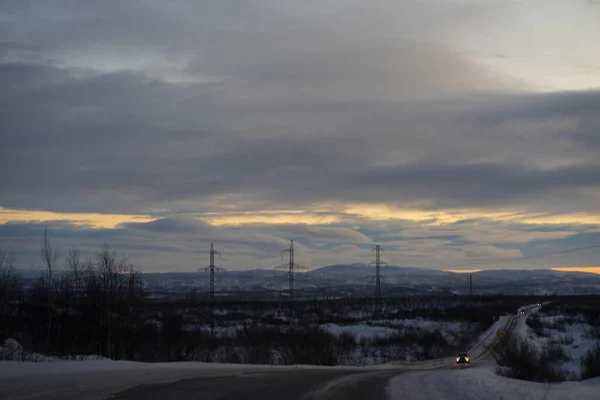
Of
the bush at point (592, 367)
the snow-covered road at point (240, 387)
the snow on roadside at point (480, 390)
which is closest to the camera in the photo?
the snow-covered road at point (240, 387)

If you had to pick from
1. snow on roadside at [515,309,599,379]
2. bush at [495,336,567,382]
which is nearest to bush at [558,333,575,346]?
snow on roadside at [515,309,599,379]

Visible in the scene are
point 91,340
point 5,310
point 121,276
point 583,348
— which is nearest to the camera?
point 5,310

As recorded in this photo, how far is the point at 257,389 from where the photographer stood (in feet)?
55.6

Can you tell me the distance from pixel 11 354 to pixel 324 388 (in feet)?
46.7

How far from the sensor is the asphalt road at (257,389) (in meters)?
15.0

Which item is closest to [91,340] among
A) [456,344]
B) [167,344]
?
[167,344]

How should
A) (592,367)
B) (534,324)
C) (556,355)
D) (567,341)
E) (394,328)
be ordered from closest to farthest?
(592,367)
(556,355)
(567,341)
(534,324)
(394,328)

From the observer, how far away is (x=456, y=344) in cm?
8256

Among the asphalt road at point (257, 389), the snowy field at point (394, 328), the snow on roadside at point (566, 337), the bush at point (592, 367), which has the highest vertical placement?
the asphalt road at point (257, 389)

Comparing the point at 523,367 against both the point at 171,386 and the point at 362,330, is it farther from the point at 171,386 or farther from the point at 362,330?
the point at 362,330

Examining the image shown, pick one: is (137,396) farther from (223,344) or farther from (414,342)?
(414,342)

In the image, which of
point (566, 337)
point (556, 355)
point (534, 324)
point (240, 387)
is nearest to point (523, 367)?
point (240, 387)

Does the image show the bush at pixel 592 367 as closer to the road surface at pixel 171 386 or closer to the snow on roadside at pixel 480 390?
the snow on roadside at pixel 480 390

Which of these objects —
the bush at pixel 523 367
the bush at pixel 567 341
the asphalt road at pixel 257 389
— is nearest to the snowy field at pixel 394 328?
the bush at pixel 567 341
